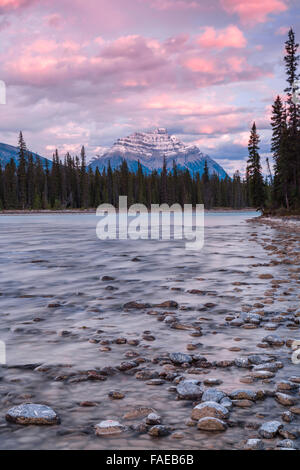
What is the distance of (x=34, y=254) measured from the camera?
18672 mm

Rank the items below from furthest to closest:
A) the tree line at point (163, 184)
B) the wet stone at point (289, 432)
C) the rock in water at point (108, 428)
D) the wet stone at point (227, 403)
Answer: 1. the tree line at point (163, 184)
2. the wet stone at point (227, 403)
3. the rock in water at point (108, 428)
4. the wet stone at point (289, 432)

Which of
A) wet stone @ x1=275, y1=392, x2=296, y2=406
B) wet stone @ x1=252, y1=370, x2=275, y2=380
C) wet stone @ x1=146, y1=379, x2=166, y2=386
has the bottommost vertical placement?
wet stone @ x1=146, y1=379, x2=166, y2=386

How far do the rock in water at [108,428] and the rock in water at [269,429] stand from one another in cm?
111

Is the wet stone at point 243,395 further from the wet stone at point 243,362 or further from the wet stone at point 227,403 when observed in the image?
the wet stone at point 243,362

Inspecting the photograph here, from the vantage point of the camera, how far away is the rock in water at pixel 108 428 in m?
3.41

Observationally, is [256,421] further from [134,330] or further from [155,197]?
[155,197]

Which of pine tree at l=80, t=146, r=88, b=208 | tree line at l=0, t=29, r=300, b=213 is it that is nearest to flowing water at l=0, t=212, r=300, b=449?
tree line at l=0, t=29, r=300, b=213

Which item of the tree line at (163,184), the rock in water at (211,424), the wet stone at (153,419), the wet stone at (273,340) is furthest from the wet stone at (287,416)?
the tree line at (163,184)

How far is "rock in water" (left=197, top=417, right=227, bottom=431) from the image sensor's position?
136 inches

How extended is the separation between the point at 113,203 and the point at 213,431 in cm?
12997

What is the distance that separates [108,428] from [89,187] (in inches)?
5023

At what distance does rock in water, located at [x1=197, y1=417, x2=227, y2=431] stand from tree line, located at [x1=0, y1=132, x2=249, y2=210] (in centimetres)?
10680

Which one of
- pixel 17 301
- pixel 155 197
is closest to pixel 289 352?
pixel 17 301

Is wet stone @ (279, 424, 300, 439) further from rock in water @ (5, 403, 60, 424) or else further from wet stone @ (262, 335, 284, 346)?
wet stone @ (262, 335, 284, 346)
